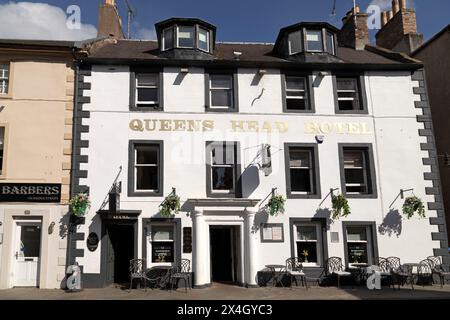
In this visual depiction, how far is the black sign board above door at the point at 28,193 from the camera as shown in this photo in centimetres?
1284

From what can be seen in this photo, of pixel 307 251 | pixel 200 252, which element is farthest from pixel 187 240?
pixel 307 251

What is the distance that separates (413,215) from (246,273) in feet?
19.5

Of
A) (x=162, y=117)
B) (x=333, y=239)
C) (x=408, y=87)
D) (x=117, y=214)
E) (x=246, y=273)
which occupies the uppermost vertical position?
(x=408, y=87)

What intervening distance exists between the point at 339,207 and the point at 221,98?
5506 mm

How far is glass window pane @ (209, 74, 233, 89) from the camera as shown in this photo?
→ 14523 millimetres

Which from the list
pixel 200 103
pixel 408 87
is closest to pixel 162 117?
pixel 200 103

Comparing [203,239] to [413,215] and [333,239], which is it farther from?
[413,215]

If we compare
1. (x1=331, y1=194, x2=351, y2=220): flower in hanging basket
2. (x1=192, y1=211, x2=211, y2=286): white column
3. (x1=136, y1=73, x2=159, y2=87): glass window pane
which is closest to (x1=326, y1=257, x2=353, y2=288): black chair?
(x1=331, y1=194, x2=351, y2=220): flower in hanging basket

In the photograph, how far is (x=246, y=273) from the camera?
42.4 feet

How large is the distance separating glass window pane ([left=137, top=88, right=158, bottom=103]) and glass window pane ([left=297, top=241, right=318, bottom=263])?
7.01 metres

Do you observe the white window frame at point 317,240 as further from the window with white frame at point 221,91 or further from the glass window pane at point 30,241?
the glass window pane at point 30,241

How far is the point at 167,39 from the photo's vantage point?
15117 mm

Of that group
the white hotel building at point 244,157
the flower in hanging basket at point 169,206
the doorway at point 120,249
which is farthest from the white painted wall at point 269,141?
the doorway at point 120,249

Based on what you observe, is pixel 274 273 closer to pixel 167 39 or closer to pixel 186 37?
pixel 186 37
